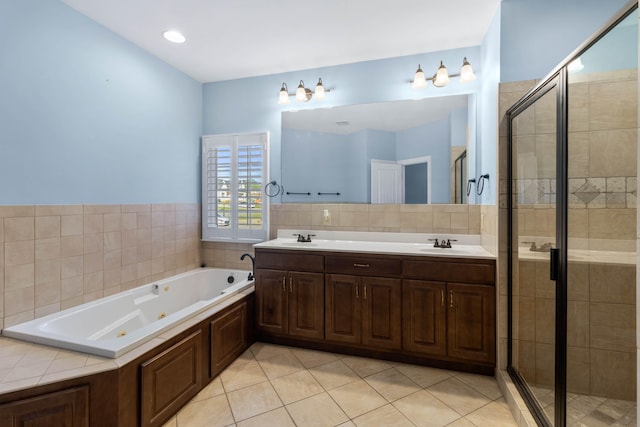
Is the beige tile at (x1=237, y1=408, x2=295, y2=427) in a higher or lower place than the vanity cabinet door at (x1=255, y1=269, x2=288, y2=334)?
lower

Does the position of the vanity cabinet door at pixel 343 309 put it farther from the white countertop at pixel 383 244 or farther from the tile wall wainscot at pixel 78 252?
the tile wall wainscot at pixel 78 252

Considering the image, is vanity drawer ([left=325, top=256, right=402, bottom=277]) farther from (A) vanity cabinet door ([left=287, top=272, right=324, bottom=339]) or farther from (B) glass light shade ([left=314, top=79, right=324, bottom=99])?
(B) glass light shade ([left=314, top=79, right=324, bottom=99])

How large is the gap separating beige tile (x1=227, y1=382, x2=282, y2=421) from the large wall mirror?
171 centimetres

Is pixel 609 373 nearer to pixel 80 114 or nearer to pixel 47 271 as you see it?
pixel 47 271

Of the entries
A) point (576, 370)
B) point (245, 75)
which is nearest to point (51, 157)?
point (245, 75)

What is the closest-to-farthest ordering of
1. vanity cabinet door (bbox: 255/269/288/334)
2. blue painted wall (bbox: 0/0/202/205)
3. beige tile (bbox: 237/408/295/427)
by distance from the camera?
1. beige tile (bbox: 237/408/295/427)
2. blue painted wall (bbox: 0/0/202/205)
3. vanity cabinet door (bbox: 255/269/288/334)

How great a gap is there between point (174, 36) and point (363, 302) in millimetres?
2605

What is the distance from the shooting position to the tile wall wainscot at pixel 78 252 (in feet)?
5.84

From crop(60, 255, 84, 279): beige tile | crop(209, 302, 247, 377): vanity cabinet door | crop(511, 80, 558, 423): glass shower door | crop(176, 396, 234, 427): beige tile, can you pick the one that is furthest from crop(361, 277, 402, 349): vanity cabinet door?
crop(60, 255, 84, 279): beige tile

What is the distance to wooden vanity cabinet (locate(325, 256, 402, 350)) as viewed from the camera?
2295 millimetres

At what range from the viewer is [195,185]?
130 inches

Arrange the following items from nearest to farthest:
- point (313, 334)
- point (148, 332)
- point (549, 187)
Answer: point (549, 187), point (148, 332), point (313, 334)

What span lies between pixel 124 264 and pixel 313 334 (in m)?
1.66

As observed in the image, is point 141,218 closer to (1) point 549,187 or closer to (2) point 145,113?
(2) point 145,113
